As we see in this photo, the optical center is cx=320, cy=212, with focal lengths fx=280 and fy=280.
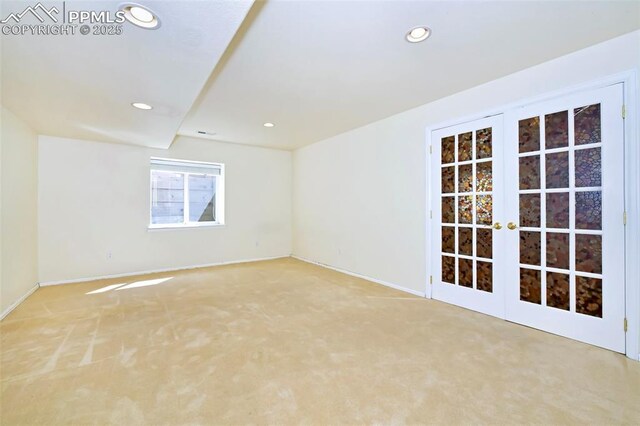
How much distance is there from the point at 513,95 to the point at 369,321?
8.70 feet

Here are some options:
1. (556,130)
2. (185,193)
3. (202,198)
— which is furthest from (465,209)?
(185,193)

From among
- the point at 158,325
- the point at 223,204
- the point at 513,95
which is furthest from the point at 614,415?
the point at 223,204

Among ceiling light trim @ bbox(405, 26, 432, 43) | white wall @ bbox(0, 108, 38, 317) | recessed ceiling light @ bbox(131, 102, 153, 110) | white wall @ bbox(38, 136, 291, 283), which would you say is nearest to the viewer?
ceiling light trim @ bbox(405, 26, 432, 43)

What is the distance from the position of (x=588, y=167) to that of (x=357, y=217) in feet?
9.26

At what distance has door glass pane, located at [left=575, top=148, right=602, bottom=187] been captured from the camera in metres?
2.29

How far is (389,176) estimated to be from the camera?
13.1ft

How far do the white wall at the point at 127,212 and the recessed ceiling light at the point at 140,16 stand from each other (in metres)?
3.74

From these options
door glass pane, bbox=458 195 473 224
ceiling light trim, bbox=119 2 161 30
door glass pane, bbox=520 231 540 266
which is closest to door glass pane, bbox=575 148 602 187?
door glass pane, bbox=520 231 540 266

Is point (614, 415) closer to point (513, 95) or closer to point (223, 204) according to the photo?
point (513, 95)

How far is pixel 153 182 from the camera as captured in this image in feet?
16.4

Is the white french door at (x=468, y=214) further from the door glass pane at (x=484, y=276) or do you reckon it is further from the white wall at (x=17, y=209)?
the white wall at (x=17, y=209)

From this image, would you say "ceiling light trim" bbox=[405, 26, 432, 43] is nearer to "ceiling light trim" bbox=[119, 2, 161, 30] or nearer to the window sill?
"ceiling light trim" bbox=[119, 2, 161, 30]

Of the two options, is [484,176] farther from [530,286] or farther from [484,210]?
[530,286]
